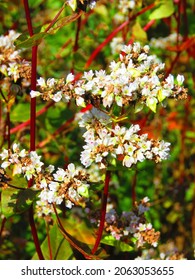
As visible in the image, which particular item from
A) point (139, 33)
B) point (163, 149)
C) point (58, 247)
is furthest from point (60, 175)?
point (139, 33)

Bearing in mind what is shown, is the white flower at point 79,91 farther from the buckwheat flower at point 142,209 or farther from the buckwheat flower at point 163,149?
the buckwheat flower at point 142,209

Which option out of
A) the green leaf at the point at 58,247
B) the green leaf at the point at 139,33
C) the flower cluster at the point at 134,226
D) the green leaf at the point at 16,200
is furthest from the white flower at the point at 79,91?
the green leaf at the point at 139,33

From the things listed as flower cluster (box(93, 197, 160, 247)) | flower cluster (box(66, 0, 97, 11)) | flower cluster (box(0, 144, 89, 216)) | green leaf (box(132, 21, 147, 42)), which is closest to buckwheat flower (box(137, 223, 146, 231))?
flower cluster (box(93, 197, 160, 247))

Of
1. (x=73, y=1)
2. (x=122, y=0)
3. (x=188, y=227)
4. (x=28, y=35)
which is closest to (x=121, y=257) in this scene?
(x=188, y=227)

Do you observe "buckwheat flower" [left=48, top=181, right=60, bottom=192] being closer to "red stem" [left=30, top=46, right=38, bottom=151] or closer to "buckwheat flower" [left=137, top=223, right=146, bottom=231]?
"red stem" [left=30, top=46, right=38, bottom=151]

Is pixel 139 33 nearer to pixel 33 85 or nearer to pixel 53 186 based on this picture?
pixel 33 85

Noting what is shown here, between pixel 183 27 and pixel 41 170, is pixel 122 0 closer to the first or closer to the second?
pixel 183 27
